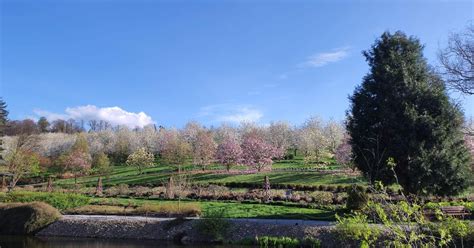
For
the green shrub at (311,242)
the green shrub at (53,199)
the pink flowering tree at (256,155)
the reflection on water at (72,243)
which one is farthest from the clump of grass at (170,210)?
the pink flowering tree at (256,155)

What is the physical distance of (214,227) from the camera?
1811cm

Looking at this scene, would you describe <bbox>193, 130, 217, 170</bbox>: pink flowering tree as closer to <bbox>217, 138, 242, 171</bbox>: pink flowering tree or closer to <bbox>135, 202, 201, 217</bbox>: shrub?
<bbox>217, 138, 242, 171</bbox>: pink flowering tree

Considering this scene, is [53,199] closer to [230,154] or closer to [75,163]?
[230,154]

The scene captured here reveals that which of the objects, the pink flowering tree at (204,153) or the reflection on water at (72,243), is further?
the pink flowering tree at (204,153)

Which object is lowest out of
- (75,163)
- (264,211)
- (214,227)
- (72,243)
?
(72,243)

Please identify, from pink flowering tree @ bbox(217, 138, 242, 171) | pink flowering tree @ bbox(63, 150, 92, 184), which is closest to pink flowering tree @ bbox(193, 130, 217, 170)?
pink flowering tree @ bbox(217, 138, 242, 171)

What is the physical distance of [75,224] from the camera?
21.0 m

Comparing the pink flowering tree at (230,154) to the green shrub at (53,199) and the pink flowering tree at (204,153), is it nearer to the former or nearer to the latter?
the pink flowering tree at (204,153)

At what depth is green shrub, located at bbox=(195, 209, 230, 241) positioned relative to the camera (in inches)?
710

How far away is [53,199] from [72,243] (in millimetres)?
7749

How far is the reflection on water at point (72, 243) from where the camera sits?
1718cm

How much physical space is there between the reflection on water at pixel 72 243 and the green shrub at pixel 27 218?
1.25 metres

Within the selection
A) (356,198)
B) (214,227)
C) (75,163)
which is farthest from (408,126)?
(75,163)

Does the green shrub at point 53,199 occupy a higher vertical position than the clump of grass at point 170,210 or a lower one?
higher
